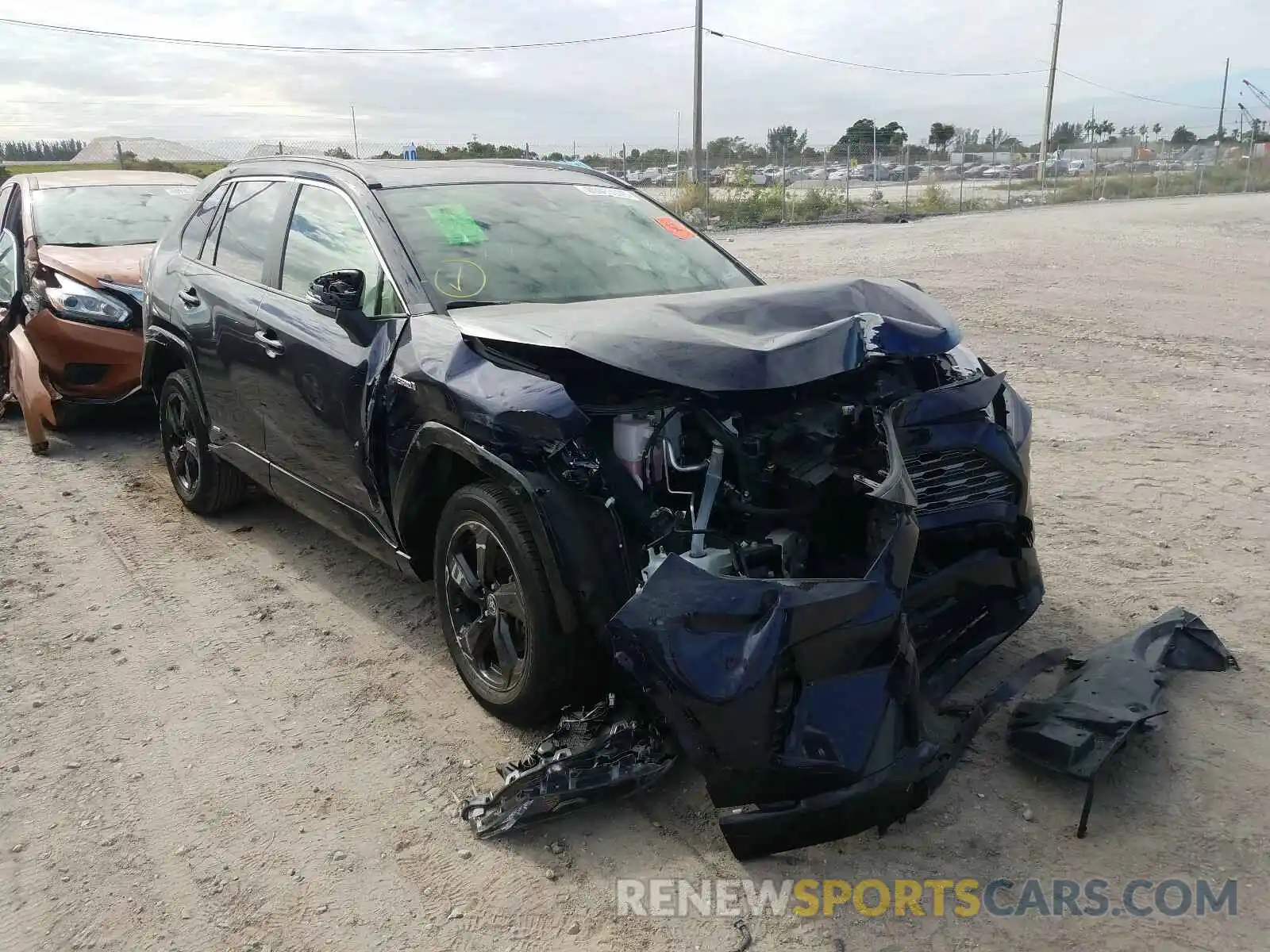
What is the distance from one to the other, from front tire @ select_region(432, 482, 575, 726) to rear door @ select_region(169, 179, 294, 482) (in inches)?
57.8

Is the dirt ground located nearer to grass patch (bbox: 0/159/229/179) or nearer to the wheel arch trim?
the wheel arch trim

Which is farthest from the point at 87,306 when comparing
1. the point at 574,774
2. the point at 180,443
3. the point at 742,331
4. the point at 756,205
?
the point at 756,205

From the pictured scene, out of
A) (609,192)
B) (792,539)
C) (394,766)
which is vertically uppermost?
(609,192)

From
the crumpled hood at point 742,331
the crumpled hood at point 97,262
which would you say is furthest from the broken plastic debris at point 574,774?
the crumpled hood at point 97,262

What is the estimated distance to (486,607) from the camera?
347 cm

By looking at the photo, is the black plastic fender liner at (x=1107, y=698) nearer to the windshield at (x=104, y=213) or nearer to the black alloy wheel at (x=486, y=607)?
the black alloy wheel at (x=486, y=607)

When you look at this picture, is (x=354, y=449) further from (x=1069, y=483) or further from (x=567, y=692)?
(x=1069, y=483)

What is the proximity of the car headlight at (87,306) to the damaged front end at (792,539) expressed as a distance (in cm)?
510

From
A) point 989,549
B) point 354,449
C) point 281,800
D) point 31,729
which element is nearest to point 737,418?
point 989,549

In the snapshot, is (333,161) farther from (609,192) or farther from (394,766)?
(394,766)

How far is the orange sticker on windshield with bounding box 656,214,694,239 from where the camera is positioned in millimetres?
4820

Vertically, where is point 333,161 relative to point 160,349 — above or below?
above

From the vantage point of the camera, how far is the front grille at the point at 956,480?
328 centimetres

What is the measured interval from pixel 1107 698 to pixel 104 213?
8459mm
